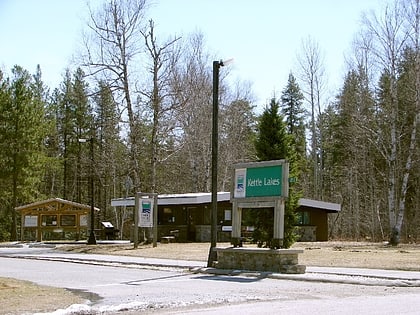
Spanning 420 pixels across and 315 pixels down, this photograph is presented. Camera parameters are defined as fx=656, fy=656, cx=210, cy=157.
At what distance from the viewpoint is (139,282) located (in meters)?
16.5

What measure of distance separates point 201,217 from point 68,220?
847 cm

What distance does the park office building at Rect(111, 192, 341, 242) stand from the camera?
38.2 metres

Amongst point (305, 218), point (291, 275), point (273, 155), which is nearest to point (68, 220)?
point (305, 218)

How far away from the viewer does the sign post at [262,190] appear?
18.7 meters

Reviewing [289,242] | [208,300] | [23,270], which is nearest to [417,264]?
[289,242]

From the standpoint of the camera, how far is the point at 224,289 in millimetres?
14609

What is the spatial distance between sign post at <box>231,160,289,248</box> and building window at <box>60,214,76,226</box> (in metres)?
23.0

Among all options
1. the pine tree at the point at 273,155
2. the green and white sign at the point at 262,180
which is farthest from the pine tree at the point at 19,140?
the green and white sign at the point at 262,180

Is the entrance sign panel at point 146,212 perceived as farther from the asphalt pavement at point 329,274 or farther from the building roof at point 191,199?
the asphalt pavement at point 329,274

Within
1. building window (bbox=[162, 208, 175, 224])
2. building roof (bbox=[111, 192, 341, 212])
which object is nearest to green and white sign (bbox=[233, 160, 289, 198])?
building roof (bbox=[111, 192, 341, 212])

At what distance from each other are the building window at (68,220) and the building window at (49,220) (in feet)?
1.44

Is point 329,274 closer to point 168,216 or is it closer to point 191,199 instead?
point 191,199

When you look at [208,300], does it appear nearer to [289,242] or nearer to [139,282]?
[139,282]

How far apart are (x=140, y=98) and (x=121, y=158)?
8.55 meters
